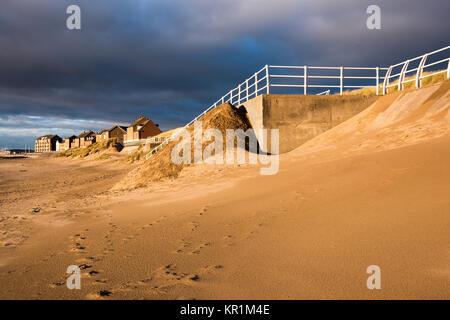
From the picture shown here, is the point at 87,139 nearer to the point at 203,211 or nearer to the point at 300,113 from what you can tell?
the point at 300,113

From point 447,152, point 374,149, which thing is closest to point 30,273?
point 447,152

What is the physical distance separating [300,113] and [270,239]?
1130 cm

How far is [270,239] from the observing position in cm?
416

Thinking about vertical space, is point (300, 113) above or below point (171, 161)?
above

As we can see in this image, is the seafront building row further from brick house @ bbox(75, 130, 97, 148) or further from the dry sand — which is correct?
the dry sand

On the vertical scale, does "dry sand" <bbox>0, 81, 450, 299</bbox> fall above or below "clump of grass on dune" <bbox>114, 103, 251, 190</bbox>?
below

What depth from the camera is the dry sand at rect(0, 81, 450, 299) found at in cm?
292

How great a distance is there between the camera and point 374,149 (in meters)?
8.49

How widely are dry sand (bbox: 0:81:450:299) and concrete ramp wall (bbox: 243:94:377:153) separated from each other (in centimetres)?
616

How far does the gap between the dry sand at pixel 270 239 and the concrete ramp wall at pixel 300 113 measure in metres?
6.16

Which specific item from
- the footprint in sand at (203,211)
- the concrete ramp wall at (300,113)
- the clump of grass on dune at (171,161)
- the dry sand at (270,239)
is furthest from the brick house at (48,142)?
the footprint in sand at (203,211)

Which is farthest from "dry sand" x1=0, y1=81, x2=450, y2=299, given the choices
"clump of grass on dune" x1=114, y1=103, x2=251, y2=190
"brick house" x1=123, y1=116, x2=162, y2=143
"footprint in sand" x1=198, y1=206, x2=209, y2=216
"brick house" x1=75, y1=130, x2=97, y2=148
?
"brick house" x1=75, y1=130, x2=97, y2=148

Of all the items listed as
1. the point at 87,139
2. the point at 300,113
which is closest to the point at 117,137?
the point at 87,139

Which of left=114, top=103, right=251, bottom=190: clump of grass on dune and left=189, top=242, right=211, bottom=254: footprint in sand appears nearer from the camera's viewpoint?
left=189, top=242, right=211, bottom=254: footprint in sand
